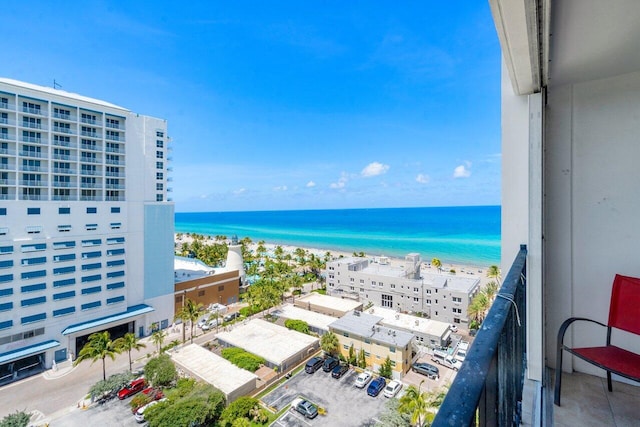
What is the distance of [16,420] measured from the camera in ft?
30.4

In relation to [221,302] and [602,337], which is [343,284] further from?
[602,337]

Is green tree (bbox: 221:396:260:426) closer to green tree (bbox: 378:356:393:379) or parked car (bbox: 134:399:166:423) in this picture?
parked car (bbox: 134:399:166:423)

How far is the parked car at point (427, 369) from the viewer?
487 inches

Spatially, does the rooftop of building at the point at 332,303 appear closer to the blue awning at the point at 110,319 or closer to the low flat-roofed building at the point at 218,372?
the low flat-roofed building at the point at 218,372

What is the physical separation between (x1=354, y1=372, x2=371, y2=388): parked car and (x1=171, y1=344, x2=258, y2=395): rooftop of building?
13.3 feet

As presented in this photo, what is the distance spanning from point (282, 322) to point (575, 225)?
17.2 metres

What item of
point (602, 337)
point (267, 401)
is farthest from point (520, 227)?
point (267, 401)

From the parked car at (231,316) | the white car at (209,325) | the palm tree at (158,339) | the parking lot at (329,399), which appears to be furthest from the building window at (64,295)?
the parking lot at (329,399)

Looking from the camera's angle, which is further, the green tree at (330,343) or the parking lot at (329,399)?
the green tree at (330,343)

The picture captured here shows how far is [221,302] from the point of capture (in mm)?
21359

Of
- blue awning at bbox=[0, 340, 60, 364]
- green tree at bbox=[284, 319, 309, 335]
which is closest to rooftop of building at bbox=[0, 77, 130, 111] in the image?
blue awning at bbox=[0, 340, 60, 364]

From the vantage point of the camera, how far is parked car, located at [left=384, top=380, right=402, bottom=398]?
429 inches

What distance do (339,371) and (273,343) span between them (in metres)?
3.54

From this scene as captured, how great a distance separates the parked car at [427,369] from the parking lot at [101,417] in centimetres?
1086
